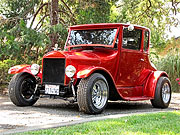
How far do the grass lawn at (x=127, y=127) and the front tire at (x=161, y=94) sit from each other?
2.37 metres

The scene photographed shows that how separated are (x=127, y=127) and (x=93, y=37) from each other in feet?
11.4

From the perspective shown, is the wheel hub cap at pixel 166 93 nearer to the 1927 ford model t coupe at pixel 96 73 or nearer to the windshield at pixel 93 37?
the 1927 ford model t coupe at pixel 96 73

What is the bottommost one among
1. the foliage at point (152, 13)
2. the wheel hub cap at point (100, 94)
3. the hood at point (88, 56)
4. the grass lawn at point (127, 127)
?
the grass lawn at point (127, 127)

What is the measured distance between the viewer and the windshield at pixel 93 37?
7.79 m

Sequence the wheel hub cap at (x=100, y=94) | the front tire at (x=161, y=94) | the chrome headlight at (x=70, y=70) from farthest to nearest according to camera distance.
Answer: the front tire at (x=161, y=94), the wheel hub cap at (x=100, y=94), the chrome headlight at (x=70, y=70)

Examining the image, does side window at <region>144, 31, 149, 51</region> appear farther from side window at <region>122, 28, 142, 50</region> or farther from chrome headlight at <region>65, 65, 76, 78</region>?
chrome headlight at <region>65, 65, 76, 78</region>

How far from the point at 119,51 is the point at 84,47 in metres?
0.86

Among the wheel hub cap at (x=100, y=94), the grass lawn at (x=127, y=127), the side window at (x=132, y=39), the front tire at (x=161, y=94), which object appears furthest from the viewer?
the front tire at (x=161, y=94)

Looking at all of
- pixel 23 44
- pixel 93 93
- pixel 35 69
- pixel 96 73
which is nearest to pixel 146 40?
pixel 96 73

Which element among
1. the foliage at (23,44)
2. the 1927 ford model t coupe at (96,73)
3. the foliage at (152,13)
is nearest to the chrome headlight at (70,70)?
the 1927 ford model t coupe at (96,73)

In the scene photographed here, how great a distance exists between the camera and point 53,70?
717cm

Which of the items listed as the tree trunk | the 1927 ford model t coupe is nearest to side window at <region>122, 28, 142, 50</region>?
the 1927 ford model t coupe

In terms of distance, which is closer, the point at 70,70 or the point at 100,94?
the point at 70,70

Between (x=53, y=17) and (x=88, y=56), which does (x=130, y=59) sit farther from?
(x=53, y=17)
